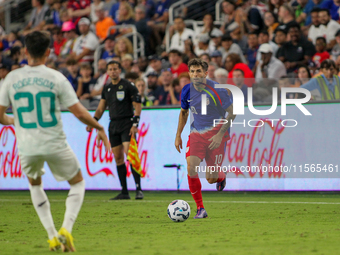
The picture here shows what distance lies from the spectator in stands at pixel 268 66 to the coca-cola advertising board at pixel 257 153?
219cm

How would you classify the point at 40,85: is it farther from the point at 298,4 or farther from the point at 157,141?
the point at 298,4

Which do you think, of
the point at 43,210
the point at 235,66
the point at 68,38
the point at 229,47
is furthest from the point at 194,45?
the point at 43,210

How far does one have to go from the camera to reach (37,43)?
16.2 feet

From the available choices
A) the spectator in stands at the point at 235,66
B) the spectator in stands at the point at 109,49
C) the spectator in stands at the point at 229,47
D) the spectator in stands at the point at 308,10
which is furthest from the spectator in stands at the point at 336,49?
the spectator in stands at the point at 109,49

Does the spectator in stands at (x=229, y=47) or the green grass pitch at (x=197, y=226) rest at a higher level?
the spectator in stands at (x=229, y=47)

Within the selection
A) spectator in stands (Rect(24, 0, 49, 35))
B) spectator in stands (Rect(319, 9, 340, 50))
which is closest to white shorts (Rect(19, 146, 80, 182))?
spectator in stands (Rect(319, 9, 340, 50))

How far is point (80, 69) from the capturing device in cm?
1627

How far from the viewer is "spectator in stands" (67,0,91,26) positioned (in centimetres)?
2014

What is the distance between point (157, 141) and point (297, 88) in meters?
3.13

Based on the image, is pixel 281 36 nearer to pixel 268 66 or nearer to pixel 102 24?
pixel 268 66

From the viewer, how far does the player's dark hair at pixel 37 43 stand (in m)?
4.94

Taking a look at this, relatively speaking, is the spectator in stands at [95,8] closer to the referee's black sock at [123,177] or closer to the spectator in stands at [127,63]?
the spectator in stands at [127,63]

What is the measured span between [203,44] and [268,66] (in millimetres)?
2763

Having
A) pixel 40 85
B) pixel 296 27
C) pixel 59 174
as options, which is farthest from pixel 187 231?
pixel 296 27
